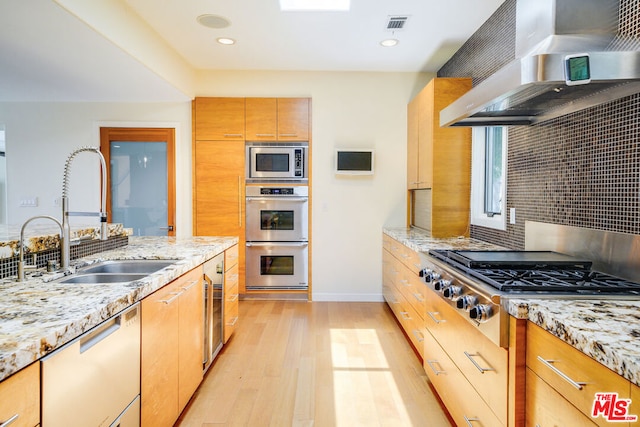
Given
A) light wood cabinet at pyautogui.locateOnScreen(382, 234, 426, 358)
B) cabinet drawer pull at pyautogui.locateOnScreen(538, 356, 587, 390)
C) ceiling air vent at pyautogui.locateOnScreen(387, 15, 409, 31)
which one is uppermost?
ceiling air vent at pyautogui.locateOnScreen(387, 15, 409, 31)

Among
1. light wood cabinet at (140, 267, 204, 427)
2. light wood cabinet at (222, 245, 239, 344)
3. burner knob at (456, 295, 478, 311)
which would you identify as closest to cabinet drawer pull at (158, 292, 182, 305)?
light wood cabinet at (140, 267, 204, 427)

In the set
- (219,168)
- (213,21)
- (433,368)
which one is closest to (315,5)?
(213,21)

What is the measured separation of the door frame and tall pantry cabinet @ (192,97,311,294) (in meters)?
0.30

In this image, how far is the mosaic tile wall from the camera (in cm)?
165

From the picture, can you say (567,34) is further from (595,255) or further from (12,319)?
(12,319)

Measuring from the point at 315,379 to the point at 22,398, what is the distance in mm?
1883

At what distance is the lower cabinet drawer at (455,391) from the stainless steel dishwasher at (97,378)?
4.55 ft

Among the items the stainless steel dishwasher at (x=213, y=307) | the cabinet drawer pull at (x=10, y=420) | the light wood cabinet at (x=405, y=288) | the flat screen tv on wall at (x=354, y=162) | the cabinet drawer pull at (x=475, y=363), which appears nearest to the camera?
the cabinet drawer pull at (x=10, y=420)

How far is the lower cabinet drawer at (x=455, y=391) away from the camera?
153cm

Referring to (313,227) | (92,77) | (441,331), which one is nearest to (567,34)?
(441,331)

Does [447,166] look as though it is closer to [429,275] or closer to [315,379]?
[429,275]

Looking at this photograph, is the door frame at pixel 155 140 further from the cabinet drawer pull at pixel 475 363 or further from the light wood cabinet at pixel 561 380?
the light wood cabinet at pixel 561 380

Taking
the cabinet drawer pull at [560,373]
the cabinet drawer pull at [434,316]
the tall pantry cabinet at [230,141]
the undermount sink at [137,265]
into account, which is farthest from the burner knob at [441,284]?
the tall pantry cabinet at [230,141]

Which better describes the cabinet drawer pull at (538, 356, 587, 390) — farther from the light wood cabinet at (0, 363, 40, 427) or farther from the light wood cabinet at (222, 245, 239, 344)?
the light wood cabinet at (222, 245, 239, 344)
